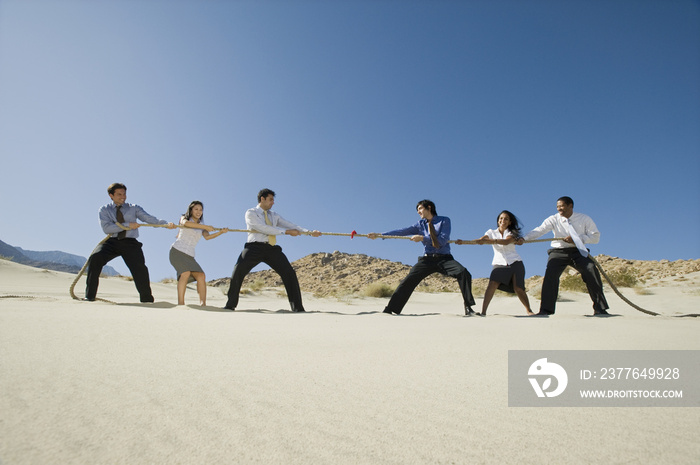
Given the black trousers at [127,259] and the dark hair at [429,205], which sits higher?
the dark hair at [429,205]

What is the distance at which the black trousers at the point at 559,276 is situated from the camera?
516cm

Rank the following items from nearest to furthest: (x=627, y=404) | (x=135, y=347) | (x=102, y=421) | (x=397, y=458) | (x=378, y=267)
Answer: (x=397, y=458)
(x=102, y=421)
(x=627, y=404)
(x=135, y=347)
(x=378, y=267)

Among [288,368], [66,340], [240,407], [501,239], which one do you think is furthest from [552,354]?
[501,239]

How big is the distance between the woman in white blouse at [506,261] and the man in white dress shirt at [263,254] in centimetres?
291

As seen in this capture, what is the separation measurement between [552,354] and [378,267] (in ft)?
78.1

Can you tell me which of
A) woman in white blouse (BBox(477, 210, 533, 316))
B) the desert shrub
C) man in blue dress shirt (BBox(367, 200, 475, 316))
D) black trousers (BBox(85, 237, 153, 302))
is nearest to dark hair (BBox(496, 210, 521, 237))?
woman in white blouse (BBox(477, 210, 533, 316))

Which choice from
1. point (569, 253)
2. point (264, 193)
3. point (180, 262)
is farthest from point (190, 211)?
point (569, 253)

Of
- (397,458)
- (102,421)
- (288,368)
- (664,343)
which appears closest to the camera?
(397,458)

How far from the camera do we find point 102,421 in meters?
1.19

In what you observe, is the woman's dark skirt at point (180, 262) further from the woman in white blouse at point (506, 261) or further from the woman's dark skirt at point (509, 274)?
the woman's dark skirt at point (509, 274)

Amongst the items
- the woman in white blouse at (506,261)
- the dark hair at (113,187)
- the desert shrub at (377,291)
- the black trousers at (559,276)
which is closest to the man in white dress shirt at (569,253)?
the black trousers at (559,276)

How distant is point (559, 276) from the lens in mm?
5207

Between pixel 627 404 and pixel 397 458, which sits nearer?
pixel 397 458

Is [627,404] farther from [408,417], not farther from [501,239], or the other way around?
[501,239]
